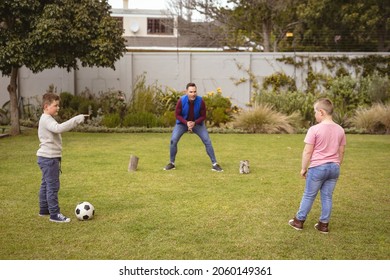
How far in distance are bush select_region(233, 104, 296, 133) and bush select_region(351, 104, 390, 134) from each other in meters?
2.01

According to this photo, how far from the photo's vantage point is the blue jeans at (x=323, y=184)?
559 cm

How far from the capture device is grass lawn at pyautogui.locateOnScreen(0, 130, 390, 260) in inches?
203

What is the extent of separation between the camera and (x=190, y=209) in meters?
6.68

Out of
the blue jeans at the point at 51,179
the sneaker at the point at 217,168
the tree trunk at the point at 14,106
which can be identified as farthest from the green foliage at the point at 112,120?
the blue jeans at the point at 51,179

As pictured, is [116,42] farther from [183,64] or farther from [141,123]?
[183,64]

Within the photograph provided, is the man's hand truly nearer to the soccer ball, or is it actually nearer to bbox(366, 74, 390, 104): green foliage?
the soccer ball

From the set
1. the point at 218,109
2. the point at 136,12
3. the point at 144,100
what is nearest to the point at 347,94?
the point at 218,109

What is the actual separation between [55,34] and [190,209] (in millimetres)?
7903

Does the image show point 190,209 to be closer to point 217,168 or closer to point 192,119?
point 217,168

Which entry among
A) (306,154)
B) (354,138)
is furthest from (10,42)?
(306,154)

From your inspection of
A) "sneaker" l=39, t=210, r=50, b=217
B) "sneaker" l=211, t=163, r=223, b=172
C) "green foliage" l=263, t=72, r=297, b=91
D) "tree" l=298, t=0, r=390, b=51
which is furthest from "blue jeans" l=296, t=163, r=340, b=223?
"tree" l=298, t=0, r=390, b=51

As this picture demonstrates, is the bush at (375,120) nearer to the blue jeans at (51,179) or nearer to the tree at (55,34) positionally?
the tree at (55,34)

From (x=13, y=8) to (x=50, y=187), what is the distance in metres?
8.78

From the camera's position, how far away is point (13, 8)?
44.4ft
